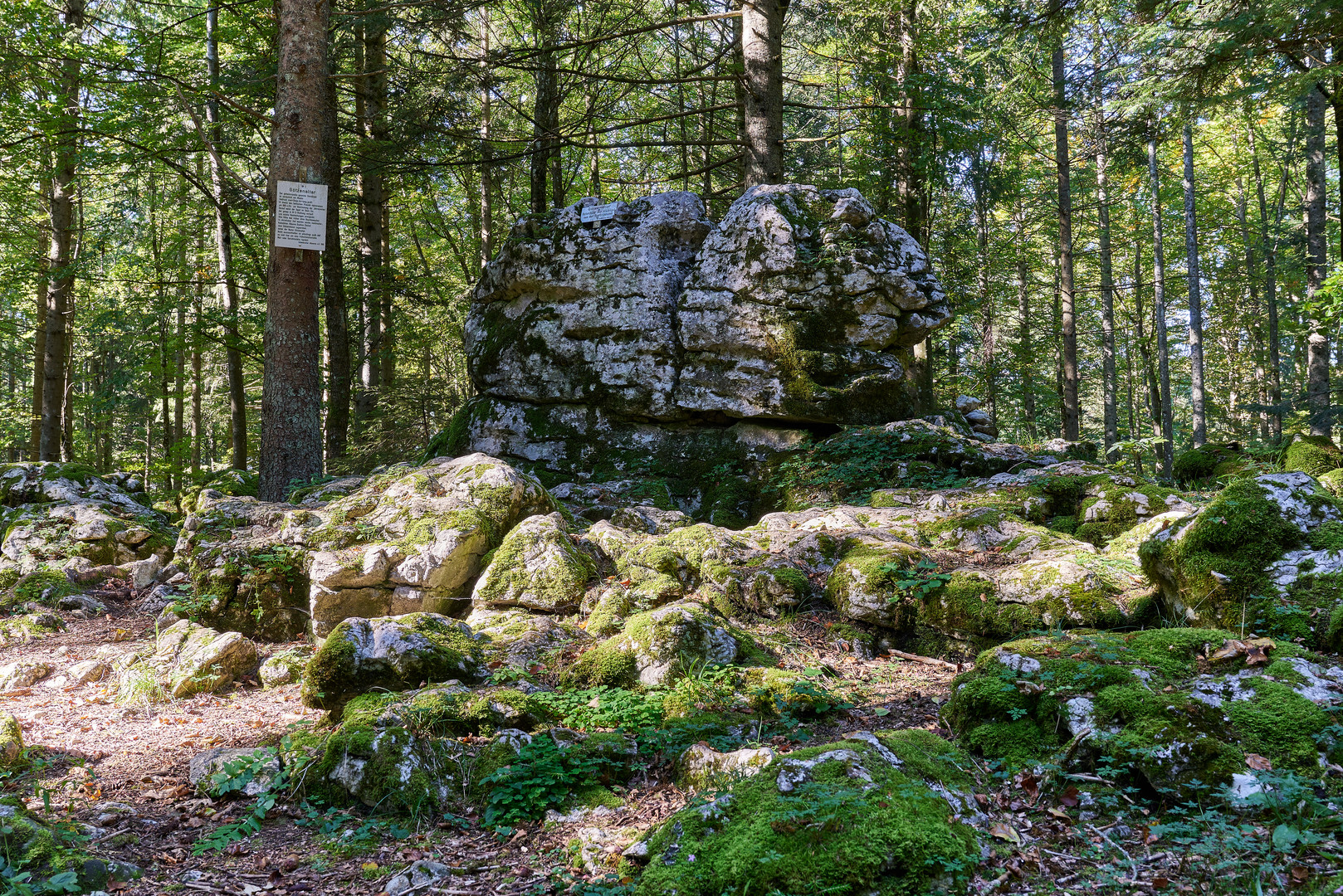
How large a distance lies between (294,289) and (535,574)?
14.5 ft

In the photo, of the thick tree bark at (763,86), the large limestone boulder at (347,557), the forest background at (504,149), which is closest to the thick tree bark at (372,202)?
the forest background at (504,149)

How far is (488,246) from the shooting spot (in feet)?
48.3

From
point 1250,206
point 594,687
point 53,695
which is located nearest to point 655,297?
point 594,687

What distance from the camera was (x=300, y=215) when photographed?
24.4ft

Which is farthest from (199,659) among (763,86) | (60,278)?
(60,278)

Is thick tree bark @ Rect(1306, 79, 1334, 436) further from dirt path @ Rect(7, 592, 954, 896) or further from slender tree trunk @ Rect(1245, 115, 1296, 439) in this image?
dirt path @ Rect(7, 592, 954, 896)

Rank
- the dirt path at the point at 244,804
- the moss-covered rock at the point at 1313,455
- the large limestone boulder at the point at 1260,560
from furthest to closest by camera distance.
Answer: the moss-covered rock at the point at 1313,455, the large limestone boulder at the point at 1260,560, the dirt path at the point at 244,804

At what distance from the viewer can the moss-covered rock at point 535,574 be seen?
5.67m

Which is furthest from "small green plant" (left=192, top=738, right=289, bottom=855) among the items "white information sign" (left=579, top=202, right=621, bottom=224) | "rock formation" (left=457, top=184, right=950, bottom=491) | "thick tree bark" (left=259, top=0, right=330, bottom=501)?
"white information sign" (left=579, top=202, right=621, bottom=224)

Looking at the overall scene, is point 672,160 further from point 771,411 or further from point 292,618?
point 292,618

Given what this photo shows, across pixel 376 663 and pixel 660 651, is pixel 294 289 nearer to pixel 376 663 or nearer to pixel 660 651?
pixel 376 663

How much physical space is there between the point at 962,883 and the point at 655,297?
8.08m

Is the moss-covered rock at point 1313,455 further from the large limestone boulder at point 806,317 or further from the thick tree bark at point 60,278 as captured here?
the thick tree bark at point 60,278

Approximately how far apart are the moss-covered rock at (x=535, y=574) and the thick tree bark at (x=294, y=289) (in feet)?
10.8
